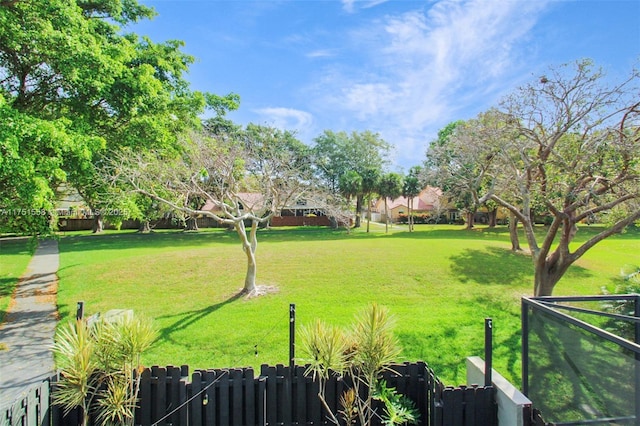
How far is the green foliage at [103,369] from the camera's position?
9.39 ft

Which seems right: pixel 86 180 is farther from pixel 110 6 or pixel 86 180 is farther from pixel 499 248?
pixel 499 248

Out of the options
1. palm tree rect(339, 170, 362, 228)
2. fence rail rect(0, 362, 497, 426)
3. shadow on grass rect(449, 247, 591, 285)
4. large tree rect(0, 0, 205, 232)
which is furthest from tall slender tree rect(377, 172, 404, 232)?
fence rail rect(0, 362, 497, 426)

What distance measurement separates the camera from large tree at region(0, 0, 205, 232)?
6242 mm

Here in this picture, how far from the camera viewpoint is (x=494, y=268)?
489 inches

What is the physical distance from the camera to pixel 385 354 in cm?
305

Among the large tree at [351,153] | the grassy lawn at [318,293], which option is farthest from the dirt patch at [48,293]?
the large tree at [351,153]

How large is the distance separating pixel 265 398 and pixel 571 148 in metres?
8.60

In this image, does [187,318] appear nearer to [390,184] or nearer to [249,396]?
[249,396]

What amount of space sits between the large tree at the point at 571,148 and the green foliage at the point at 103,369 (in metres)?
→ 7.28

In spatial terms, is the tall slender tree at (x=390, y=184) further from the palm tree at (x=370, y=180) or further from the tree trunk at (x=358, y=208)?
the tree trunk at (x=358, y=208)

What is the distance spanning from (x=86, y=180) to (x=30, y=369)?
4.98 m

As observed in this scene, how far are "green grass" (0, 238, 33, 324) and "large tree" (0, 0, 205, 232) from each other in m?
2.17

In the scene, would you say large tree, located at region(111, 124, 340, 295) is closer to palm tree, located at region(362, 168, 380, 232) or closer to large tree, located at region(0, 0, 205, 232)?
large tree, located at region(0, 0, 205, 232)

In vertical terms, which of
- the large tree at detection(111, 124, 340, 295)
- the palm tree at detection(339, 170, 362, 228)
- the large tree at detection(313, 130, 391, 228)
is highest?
the large tree at detection(313, 130, 391, 228)
